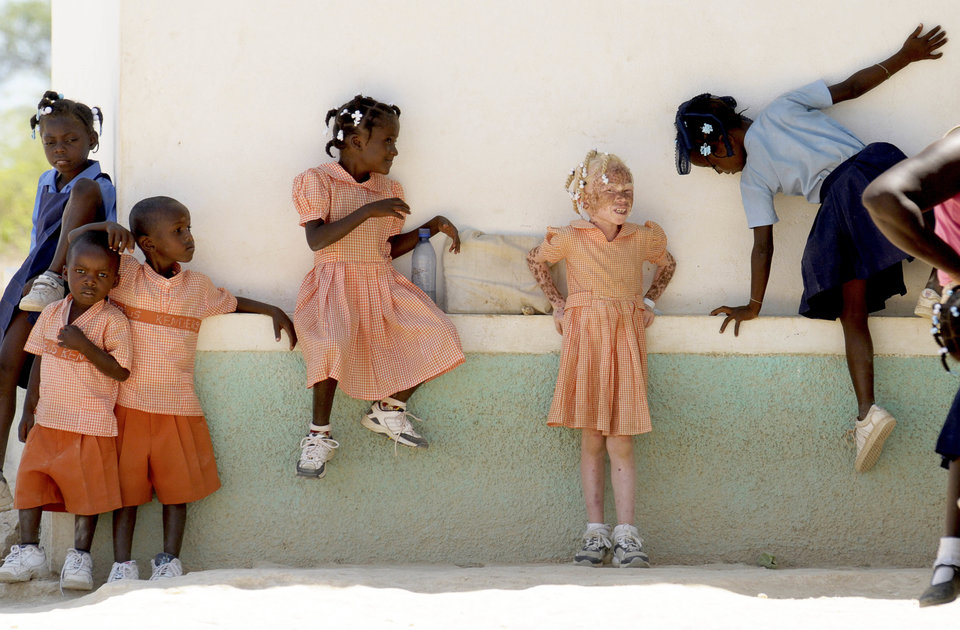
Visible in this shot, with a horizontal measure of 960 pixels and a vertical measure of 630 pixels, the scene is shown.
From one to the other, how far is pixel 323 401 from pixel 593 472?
3.86ft

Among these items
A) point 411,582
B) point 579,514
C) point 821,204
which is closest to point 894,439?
point 821,204

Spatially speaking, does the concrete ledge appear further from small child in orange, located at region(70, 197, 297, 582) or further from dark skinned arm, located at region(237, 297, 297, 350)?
small child in orange, located at region(70, 197, 297, 582)

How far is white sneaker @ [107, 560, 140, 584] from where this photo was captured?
13.5ft

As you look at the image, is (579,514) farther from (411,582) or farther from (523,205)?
(523,205)

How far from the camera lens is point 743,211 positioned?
475 cm

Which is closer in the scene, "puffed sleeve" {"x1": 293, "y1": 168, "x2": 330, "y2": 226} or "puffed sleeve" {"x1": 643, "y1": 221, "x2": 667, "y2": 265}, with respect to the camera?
"puffed sleeve" {"x1": 293, "y1": 168, "x2": 330, "y2": 226}

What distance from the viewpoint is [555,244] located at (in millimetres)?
4480

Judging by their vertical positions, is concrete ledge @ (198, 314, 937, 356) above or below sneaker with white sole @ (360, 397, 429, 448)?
above

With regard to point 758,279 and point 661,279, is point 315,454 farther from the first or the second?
point 758,279

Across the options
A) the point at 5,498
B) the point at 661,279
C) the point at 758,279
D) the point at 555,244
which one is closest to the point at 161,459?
the point at 5,498

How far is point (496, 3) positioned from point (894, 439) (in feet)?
8.68

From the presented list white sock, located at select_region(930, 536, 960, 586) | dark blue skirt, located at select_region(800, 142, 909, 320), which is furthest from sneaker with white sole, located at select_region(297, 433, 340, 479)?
white sock, located at select_region(930, 536, 960, 586)

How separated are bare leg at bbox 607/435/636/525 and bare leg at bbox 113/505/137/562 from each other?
200 cm

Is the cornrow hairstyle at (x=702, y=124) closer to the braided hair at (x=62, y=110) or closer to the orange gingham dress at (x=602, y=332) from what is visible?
the orange gingham dress at (x=602, y=332)
